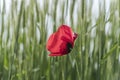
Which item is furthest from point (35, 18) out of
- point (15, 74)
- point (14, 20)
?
point (15, 74)

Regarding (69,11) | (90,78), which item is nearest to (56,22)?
(69,11)

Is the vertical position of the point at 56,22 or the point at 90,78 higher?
the point at 56,22

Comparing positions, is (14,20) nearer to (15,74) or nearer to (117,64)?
(15,74)
